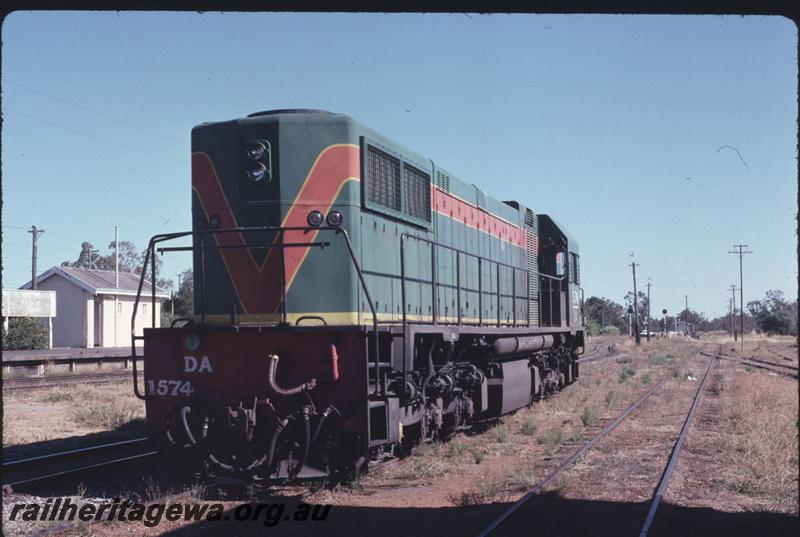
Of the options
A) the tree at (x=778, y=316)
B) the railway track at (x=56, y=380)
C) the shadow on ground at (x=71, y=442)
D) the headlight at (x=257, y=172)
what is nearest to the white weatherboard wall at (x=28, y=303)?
the railway track at (x=56, y=380)

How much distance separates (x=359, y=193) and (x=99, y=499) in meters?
4.23

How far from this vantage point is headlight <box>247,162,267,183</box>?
29.3 feet

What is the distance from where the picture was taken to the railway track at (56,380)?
2158 cm

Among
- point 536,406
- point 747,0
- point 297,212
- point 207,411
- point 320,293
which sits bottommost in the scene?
point 536,406

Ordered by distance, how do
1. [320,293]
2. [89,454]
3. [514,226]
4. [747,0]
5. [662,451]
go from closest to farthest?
[747,0]
[320,293]
[89,454]
[662,451]
[514,226]

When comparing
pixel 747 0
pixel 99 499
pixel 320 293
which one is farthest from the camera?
pixel 320 293

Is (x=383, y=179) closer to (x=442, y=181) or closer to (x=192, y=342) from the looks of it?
(x=442, y=181)

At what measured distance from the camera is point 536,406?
16.9 metres

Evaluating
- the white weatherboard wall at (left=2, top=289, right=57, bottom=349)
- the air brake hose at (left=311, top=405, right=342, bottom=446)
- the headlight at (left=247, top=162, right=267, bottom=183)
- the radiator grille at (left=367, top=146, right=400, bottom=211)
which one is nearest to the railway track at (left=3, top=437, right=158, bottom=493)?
the air brake hose at (left=311, top=405, right=342, bottom=446)

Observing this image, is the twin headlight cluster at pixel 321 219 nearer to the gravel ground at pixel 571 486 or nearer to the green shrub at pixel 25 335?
the gravel ground at pixel 571 486

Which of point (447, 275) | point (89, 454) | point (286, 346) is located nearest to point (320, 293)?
point (286, 346)

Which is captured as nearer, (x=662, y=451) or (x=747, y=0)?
(x=747, y=0)

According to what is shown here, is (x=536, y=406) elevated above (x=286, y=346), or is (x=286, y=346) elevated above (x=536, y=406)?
(x=286, y=346)

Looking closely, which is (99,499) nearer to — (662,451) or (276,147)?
(276,147)
